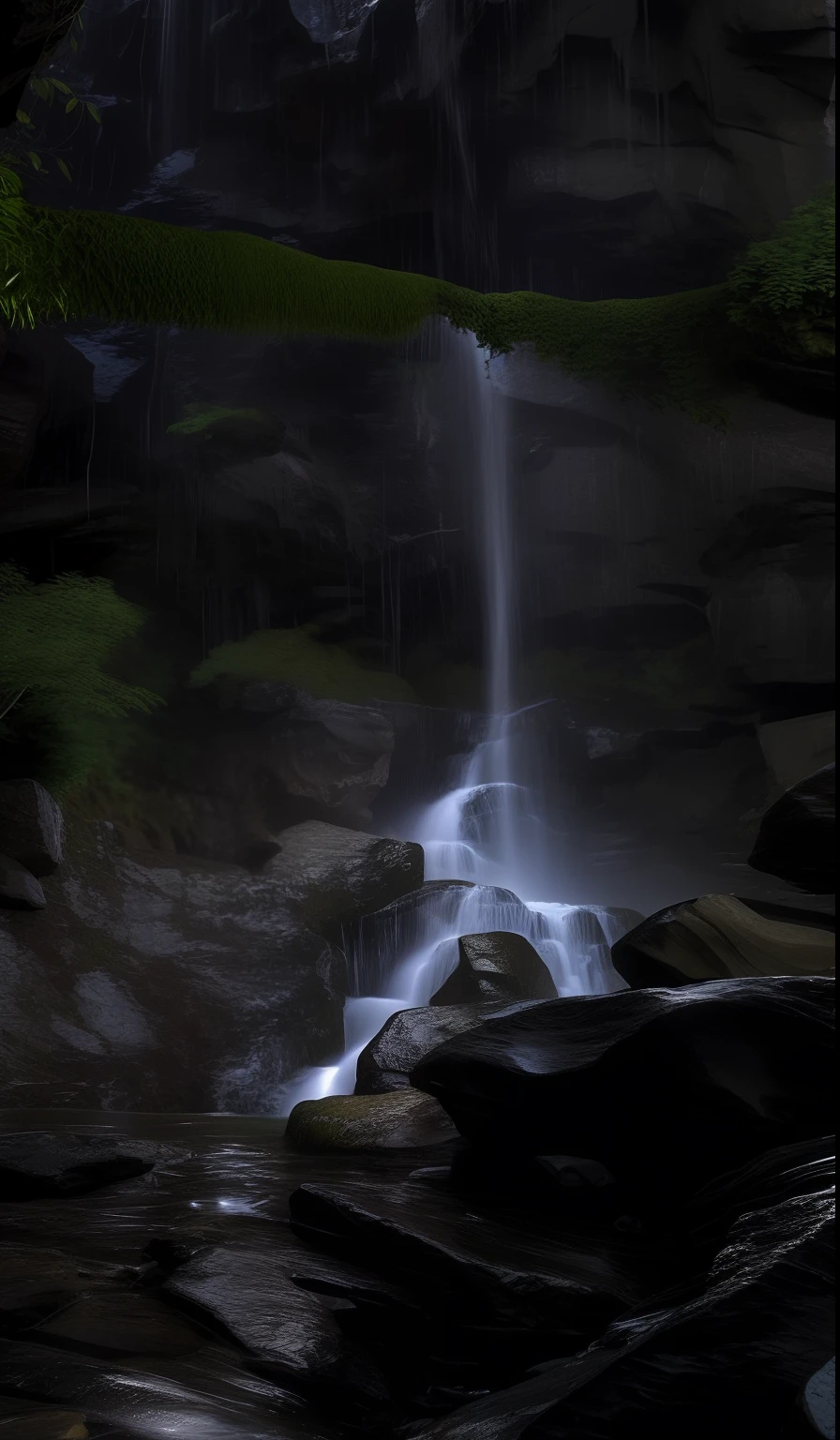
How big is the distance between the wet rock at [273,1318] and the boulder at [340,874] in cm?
828

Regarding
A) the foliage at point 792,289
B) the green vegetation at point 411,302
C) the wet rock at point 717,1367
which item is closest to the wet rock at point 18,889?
the green vegetation at point 411,302

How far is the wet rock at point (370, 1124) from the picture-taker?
253 inches

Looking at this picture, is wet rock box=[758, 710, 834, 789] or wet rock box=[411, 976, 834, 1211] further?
wet rock box=[758, 710, 834, 789]

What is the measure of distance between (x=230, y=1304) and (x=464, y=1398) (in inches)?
35.1

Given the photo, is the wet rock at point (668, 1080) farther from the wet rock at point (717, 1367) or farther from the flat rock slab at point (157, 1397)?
the flat rock slab at point (157, 1397)

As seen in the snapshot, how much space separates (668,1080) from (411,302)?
46.9 feet

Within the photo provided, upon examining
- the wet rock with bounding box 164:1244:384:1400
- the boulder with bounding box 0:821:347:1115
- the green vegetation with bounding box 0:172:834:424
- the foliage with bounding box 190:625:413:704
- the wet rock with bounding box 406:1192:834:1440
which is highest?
the green vegetation with bounding box 0:172:834:424

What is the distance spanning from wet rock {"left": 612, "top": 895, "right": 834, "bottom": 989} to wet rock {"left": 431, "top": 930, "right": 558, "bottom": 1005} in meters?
3.99

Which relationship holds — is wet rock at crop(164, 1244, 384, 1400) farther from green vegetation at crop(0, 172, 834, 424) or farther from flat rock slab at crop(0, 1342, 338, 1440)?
green vegetation at crop(0, 172, 834, 424)

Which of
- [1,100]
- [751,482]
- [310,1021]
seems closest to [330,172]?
[751,482]

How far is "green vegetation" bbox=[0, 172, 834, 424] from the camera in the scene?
46.6ft

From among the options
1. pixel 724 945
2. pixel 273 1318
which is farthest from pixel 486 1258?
pixel 724 945

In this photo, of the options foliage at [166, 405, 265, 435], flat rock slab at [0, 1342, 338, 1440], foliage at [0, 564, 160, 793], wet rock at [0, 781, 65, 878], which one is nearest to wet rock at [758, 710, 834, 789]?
foliage at [166, 405, 265, 435]

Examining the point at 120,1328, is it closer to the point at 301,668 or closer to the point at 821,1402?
the point at 821,1402
